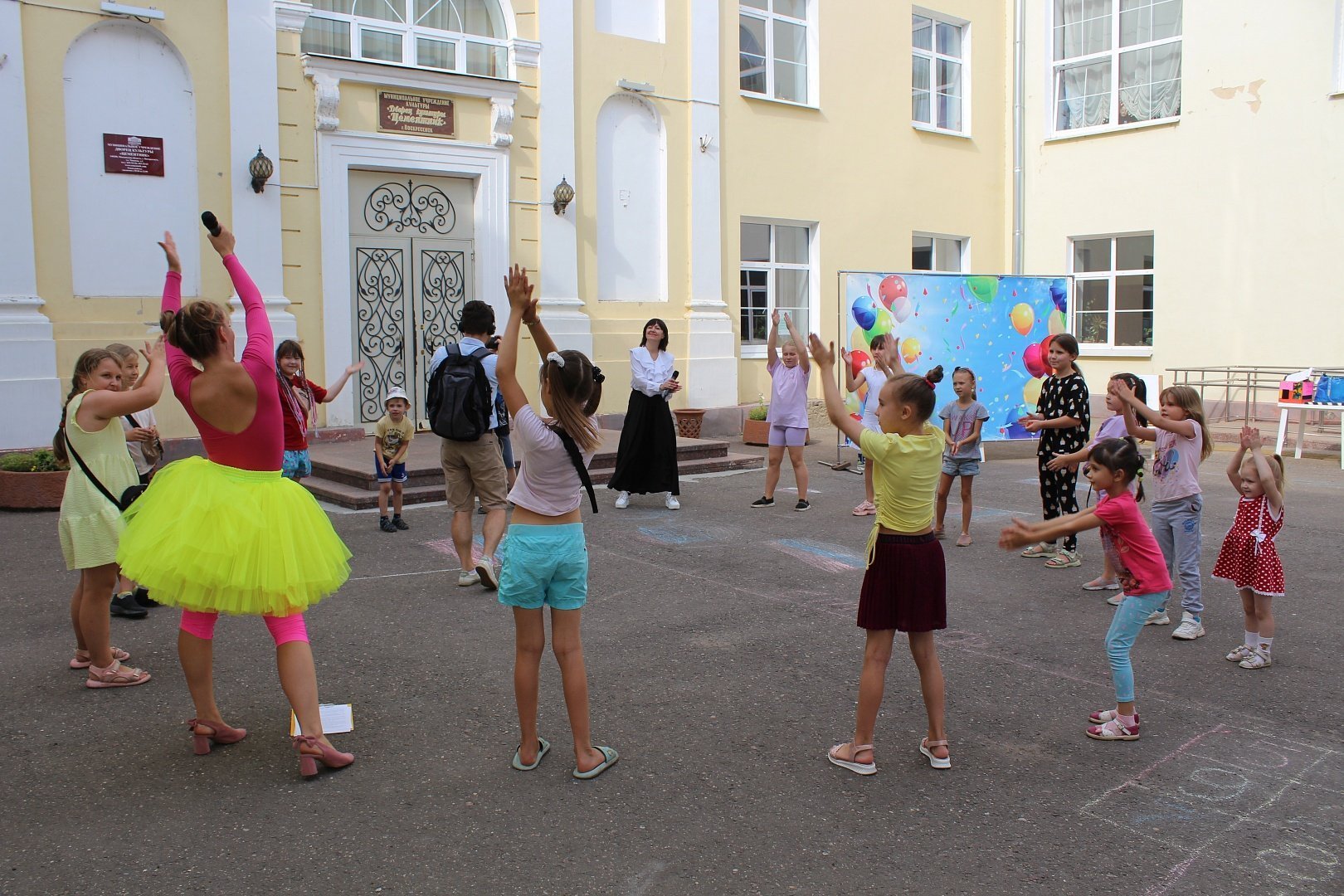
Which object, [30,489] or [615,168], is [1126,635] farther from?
[615,168]

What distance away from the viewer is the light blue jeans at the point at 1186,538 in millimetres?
6203

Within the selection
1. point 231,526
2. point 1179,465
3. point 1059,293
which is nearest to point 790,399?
point 1179,465

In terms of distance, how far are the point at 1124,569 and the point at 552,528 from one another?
2.55m

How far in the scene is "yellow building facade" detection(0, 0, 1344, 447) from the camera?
11531 millimetres

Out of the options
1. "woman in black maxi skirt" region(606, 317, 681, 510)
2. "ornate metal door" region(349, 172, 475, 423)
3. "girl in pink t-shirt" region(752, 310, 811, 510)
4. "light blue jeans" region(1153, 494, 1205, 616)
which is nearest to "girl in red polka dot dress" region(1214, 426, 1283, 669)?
"light blue jeans" region(1153, 494, 1205, 616)

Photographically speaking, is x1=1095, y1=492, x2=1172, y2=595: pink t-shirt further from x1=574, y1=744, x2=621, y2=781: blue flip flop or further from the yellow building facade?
the yellow building facade

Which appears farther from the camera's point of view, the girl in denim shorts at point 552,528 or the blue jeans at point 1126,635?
the blue jeans at point 1126,635

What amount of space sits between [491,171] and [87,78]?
457cm

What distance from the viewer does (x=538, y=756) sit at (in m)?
4.31

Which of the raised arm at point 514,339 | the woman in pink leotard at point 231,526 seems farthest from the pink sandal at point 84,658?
the raised arm at point 514,339

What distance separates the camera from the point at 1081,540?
29.8 feet

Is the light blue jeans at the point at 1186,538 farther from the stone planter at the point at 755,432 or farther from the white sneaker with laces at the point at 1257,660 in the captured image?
the stone planter at the point at 755,432

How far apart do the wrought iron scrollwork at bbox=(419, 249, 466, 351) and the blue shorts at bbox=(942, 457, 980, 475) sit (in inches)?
284

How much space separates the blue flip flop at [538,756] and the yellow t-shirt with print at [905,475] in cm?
149
